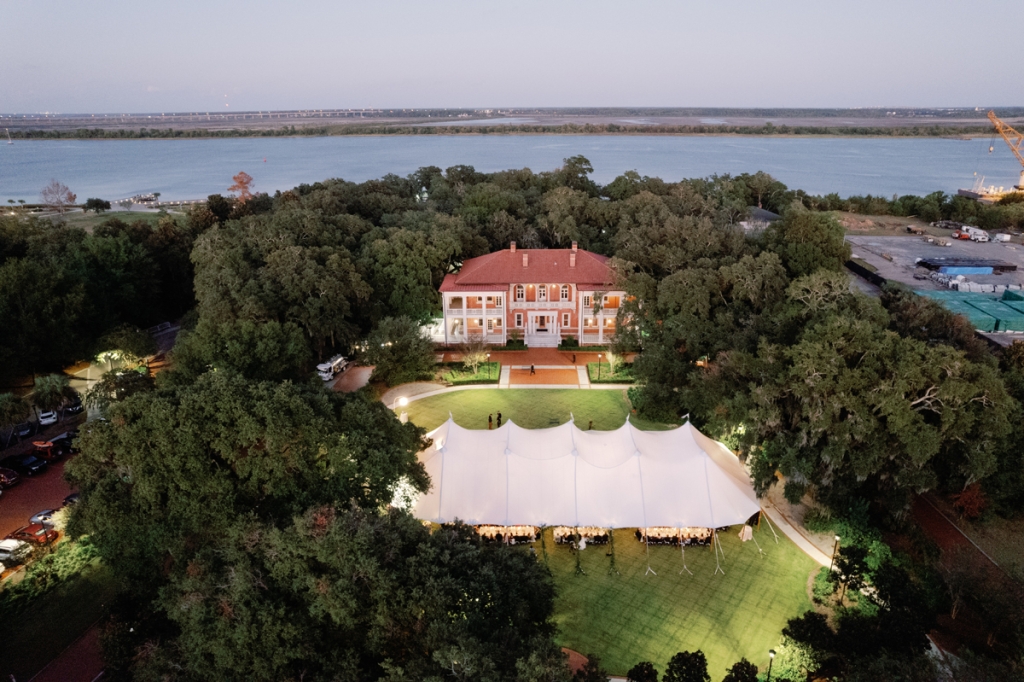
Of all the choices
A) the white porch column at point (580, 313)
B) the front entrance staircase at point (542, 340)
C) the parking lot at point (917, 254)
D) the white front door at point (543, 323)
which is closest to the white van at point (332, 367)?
the front entrance staircase at point (542, 340)

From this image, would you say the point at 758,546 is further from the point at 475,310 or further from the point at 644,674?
the point at 475,310

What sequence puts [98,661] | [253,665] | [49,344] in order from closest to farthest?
[253,665]
[98,661]
[49,344]

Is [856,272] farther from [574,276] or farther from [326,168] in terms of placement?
[326,168]

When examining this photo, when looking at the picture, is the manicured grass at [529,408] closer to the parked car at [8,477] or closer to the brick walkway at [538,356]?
the brick walkway at [538,356]

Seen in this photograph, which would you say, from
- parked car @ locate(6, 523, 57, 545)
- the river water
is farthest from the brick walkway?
the river water

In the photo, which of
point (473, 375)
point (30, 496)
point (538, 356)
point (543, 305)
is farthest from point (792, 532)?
point (30, 496)

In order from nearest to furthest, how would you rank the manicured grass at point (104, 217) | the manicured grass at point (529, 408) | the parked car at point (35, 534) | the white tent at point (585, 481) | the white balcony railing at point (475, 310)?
the white tent at point (585, 481), the parked car at point (35, 534), the manicured grass at point (529, 408), the white balcony railing at point (475, 310), the manicured grass at point (104, 217)

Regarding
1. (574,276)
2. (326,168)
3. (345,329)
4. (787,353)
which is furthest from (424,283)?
(326,168)
